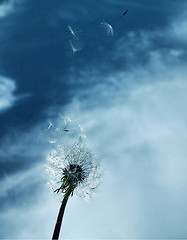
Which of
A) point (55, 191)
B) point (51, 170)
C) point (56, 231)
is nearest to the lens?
point (56, 231)

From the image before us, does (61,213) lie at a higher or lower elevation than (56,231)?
higher

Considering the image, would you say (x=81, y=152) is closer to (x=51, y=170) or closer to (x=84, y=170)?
(x=84, y=170)

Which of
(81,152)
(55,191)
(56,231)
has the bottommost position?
(56,231)

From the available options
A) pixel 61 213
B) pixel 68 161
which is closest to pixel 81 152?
pixel 68 161

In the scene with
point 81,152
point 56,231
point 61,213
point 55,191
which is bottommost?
point 56,231

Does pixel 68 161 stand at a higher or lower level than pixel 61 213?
higher

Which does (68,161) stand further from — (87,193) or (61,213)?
(61,213)

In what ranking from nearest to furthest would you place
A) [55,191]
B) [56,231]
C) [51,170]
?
[56,231]
[55,191]
[51,170]

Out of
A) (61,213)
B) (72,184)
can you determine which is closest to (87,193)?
(72,184)

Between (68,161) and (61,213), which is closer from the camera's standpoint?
(61,213)
